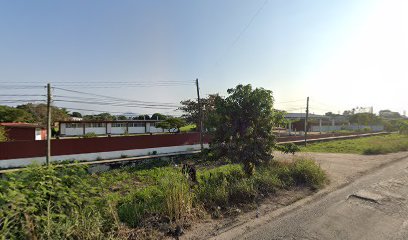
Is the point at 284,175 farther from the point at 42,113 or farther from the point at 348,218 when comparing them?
the point at 42,113

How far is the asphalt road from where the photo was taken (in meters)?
4.73

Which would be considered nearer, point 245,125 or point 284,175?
point 245,125

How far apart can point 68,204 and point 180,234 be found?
6.16 ft

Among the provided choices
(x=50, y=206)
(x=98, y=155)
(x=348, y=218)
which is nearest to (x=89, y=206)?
(x=50, y=206)

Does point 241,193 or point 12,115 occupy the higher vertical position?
point 12,115

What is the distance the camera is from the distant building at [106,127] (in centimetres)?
4612

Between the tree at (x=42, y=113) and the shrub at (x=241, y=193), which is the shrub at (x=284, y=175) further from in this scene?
the tree at (x=42, y=113)

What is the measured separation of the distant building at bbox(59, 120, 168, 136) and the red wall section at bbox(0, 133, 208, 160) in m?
28.6

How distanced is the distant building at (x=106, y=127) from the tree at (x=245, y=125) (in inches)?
1722

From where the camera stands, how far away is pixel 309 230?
192 inches

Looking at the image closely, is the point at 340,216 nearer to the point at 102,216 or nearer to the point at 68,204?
the point at 102,216

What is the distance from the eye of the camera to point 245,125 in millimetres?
Answer: 8047

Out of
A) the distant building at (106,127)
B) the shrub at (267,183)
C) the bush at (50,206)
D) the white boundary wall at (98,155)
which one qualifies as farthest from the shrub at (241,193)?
the distant building at (106,127)

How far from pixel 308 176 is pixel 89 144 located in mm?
16858
